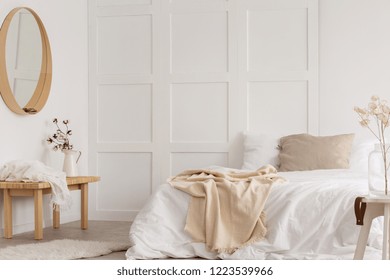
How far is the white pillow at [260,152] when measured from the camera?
6.09 metres

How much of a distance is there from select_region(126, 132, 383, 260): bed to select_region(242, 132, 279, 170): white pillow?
1.58 meters

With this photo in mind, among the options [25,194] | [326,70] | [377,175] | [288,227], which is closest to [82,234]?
[25,194]

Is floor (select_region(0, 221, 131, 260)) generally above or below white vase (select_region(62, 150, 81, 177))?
below

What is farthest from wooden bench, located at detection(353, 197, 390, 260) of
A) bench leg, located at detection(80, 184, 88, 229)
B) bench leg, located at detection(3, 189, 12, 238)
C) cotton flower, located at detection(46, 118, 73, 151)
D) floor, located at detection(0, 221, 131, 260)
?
cotton flower, located at detection(46, 118, 73, 151)

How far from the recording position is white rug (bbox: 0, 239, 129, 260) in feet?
14.2

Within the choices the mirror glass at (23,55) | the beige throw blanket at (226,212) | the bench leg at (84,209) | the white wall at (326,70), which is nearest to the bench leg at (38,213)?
the white wall at (326,70)

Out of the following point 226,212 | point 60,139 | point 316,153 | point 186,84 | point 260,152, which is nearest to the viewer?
point 226,212

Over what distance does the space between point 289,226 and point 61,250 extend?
1595 mm

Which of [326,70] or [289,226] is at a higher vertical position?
[326,70]

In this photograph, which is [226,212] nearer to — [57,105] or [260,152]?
[260,152]

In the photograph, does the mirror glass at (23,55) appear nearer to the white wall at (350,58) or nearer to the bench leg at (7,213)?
the bench leg at (7,213)

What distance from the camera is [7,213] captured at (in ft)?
17.0

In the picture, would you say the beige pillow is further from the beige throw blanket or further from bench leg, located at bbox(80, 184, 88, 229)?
bench leg, located at bbox(80, 184, 88, 229)
